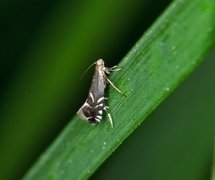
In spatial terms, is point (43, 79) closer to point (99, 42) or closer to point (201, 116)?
point (99, 42)

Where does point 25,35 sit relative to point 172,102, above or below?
below

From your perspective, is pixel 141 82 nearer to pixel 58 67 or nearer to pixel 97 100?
pixel 97 100

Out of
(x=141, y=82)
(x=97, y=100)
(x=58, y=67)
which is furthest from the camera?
(x=58, y=67)

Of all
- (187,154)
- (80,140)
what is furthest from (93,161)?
(187,154)

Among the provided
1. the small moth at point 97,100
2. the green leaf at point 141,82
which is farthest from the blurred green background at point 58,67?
the green leaf at point 141,82

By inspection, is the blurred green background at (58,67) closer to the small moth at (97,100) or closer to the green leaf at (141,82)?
the small moth at (97,100)

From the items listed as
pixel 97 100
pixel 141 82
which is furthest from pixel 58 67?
pixel 141 82

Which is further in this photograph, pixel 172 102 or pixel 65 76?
pixel 65 76
